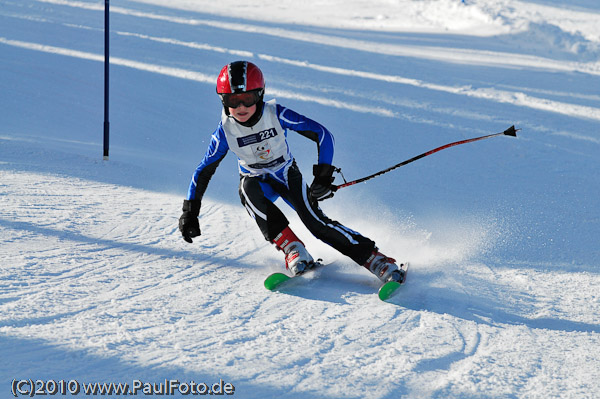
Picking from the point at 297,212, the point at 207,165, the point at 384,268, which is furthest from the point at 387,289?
the point at 207,165

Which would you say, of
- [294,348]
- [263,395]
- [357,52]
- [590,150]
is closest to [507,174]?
[590,150]

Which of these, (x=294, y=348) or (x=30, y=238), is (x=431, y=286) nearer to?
(x=294, y=348)

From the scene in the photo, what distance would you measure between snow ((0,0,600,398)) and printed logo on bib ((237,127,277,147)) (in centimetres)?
84

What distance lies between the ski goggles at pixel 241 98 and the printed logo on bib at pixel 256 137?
22cm

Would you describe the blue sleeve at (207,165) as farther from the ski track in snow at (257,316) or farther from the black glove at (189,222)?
the ski track in snow at (257,316)

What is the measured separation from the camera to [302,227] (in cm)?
518

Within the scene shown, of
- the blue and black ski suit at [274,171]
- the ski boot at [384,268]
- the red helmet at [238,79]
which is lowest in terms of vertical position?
the ski boot at [384,268]

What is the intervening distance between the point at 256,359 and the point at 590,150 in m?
6.73

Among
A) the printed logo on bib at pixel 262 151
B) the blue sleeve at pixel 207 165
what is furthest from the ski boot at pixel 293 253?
the blue sleeve at pixel 207 165

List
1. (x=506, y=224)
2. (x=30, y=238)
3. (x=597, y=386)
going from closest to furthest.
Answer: (x=597, y=386)
(x=30, y=238)
(x=506, y=224)

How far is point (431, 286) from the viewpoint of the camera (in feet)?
12.4

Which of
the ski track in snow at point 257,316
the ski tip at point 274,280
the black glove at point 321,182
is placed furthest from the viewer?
the black glove at point 321,182

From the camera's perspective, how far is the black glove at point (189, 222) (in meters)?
→ 3.94

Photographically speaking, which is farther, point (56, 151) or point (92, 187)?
point (56, 151)
